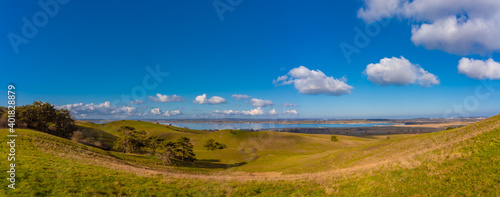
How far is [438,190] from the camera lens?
13883 millimetres

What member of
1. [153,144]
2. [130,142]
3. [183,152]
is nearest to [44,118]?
[130,142]

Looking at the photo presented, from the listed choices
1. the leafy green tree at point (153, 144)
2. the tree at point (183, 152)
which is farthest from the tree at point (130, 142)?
the tree at point (183, 152)

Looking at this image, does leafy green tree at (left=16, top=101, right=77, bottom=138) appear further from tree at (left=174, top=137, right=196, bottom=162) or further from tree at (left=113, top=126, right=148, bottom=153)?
tree at (left=174, top=137, right=196, bottom=162)

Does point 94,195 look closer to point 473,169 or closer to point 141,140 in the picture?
point 473,169

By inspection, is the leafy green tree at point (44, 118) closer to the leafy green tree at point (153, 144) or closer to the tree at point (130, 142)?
the tree at point (130, 142)

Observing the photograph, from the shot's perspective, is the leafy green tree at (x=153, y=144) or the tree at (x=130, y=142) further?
the leafy green tree at (x=153, y=144)

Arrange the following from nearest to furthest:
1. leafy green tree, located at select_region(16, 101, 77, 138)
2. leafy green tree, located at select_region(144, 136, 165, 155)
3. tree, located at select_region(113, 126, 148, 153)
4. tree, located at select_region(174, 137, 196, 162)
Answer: leafy green tree, located at select_region(16, 101, 77, 138), tree, located at select_region(174, 137, 196, 162), tree, located at select_region(113, 126, 148, 153), leafy green tree, located at select_region(144, 136, 165, 155)

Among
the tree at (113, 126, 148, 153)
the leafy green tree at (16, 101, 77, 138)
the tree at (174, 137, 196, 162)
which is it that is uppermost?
the leafy green tree at (16, 101, 77, 138)

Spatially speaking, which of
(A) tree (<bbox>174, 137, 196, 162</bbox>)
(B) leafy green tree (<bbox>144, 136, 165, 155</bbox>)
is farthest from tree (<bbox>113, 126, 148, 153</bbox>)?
(A) tree (<bbox>174, 137, 196, 162</bbox>)

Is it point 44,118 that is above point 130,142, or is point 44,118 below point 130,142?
above

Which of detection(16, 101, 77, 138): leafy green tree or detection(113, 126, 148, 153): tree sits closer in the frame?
detection(16, 101, 77, 138): leafy green tree

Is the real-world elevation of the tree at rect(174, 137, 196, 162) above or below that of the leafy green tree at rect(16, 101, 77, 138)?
below

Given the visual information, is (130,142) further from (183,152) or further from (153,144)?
(183,152)

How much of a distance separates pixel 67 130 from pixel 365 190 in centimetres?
→ 7739
